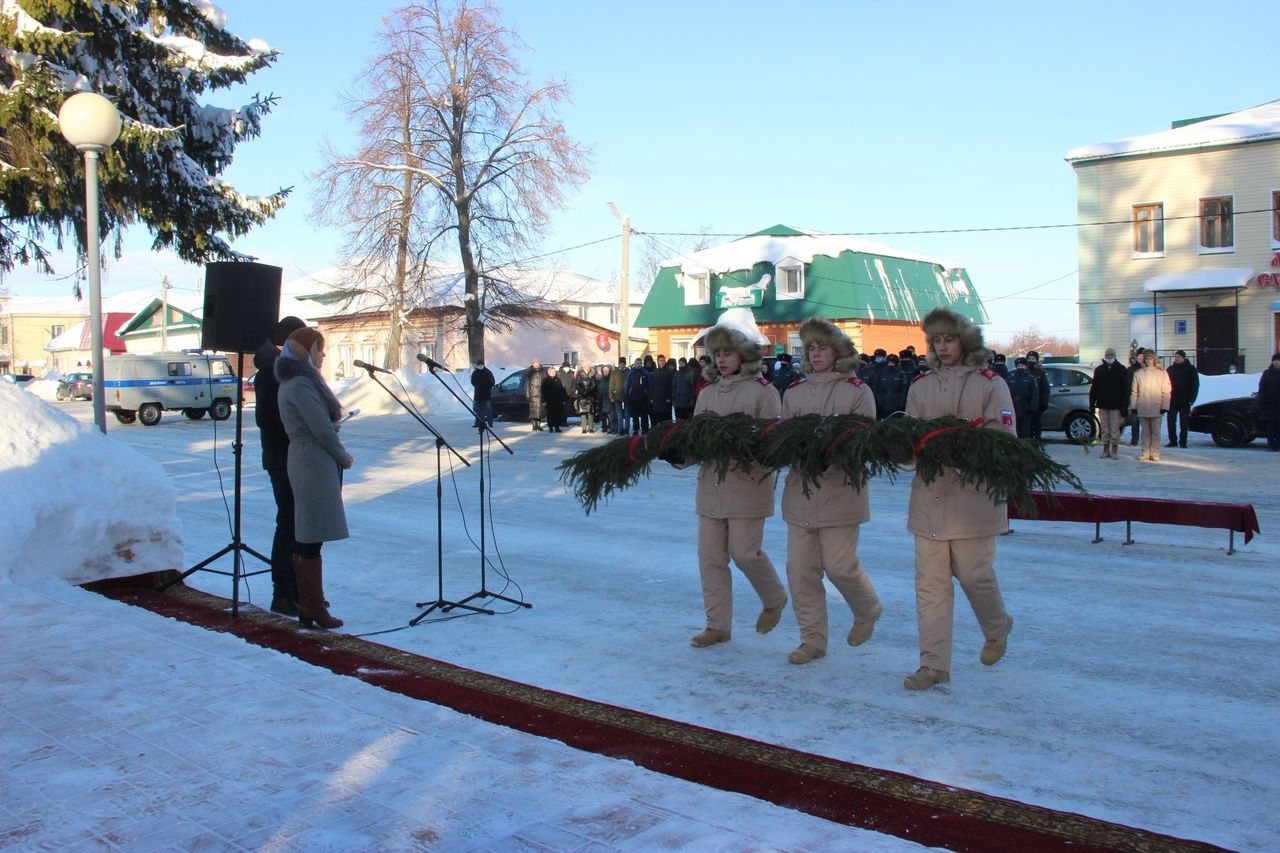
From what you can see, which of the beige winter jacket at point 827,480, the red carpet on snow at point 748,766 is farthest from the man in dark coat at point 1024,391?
the red carpet on snow at point 748,766

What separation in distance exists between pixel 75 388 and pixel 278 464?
168 feet

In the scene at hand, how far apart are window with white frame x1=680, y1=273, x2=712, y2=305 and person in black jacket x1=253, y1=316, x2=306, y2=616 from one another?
40.2 meters

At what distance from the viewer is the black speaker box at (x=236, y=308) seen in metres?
7.38

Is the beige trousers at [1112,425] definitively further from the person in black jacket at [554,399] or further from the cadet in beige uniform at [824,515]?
the cadet in beige uniform at [824,515]

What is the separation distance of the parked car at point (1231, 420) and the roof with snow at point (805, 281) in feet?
75.7

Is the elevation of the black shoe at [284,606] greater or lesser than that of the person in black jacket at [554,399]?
lesser

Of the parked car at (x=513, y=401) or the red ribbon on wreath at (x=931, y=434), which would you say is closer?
the red ribbon on wreath at (x=931, y=434)

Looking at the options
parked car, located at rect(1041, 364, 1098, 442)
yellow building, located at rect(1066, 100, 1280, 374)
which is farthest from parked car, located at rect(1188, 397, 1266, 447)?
yellow building, located at rect(1066, 100, 1280, 374)

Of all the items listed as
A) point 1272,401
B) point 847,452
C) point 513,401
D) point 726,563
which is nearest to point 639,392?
point 513,401

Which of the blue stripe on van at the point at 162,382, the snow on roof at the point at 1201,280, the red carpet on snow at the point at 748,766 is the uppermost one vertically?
the snow on roof at the point at 1201,280

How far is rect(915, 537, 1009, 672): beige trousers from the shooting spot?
522 centimetres

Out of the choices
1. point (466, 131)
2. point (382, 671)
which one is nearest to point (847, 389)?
point (382, 671)

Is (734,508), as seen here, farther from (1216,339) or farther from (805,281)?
(805,281)

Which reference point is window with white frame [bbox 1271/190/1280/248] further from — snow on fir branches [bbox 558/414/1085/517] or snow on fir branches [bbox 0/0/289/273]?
snow on fir branches [bbox 558/414/1085/517]
